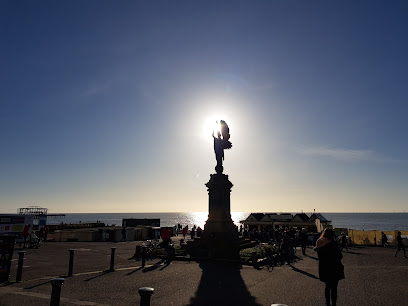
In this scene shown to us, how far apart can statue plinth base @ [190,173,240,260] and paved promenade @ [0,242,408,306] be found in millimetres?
2307

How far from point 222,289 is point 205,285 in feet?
2.60

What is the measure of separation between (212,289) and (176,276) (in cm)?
269

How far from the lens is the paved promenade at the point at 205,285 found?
8.23 meters

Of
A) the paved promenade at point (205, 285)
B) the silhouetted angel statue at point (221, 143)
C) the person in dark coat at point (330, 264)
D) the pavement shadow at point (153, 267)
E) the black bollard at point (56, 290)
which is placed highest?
the silhouetted angel statue at point (221, 143)

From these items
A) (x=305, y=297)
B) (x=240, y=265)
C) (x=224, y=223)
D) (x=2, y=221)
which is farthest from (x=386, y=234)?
(x=2, y=221)

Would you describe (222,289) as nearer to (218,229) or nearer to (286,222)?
(218,229)

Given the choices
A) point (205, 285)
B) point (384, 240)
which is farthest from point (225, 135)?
point (384, 240)

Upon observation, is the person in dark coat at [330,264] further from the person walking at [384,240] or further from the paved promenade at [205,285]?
the person walking at [384,240]

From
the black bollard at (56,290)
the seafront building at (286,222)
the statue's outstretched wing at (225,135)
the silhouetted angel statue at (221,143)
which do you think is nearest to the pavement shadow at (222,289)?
the black bollard at (56,290)

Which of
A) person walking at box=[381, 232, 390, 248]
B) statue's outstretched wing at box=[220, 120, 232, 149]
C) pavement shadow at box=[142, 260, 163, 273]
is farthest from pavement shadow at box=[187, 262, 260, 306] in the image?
person walking at box=[381, 232, 390, 248]

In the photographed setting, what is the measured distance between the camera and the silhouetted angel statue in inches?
831

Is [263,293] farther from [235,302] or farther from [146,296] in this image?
[146,296]

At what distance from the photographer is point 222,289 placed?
31.5ft

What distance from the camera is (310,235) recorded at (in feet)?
97.4
